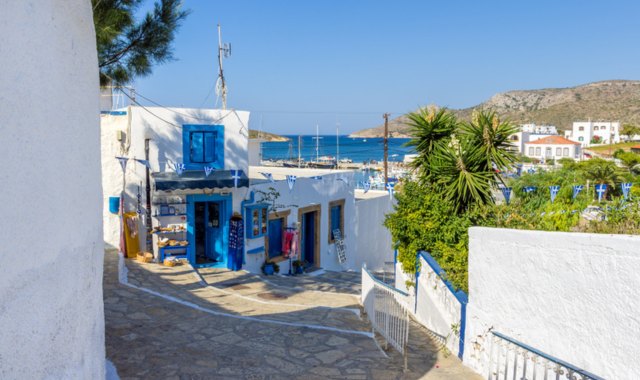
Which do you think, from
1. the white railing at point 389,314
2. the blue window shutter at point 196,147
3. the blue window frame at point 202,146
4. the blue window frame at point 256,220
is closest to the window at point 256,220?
the blue window frame at point 256,220

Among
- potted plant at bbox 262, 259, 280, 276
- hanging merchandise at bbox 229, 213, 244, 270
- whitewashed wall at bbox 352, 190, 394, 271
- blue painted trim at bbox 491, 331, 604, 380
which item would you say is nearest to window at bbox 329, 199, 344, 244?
whitewashed wall at bbox 352, 190, 394, 271

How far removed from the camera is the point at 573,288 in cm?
589

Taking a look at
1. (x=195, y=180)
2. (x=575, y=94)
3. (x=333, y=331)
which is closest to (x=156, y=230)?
(x=195, y=180)

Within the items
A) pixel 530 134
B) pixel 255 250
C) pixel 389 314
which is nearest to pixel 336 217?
pixel 255 250

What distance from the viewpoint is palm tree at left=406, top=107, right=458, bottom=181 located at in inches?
503

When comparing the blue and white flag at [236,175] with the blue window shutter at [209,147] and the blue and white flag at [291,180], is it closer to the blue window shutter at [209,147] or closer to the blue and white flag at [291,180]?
the blue window shutter at [209,147]

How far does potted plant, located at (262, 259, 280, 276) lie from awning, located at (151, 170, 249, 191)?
297cm

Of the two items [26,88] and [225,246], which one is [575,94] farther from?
[26,88]

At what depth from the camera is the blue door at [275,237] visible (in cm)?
1791

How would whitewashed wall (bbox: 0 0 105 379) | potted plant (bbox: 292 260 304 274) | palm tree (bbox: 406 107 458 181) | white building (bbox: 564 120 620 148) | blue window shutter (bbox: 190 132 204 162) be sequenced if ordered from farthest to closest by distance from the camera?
1. white building (bbox: 564 120 620 148)
2. potted plant (bbox: 292 260 304 274)
3. blue window shutter (bbox: 190 132 204 162)
4. palm tree (bbox: 406 107 458 181)
5. whitewashed wall (bbox: 0 0 105 379)

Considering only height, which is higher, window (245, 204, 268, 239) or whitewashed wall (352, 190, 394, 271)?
window (245, 204, 268, 239)

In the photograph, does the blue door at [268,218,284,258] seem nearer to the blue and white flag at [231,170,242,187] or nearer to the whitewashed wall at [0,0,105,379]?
the blue and white flag at [231,170,242,187]

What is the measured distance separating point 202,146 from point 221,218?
219cm

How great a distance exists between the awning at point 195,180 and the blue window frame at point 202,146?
349 millimetres
